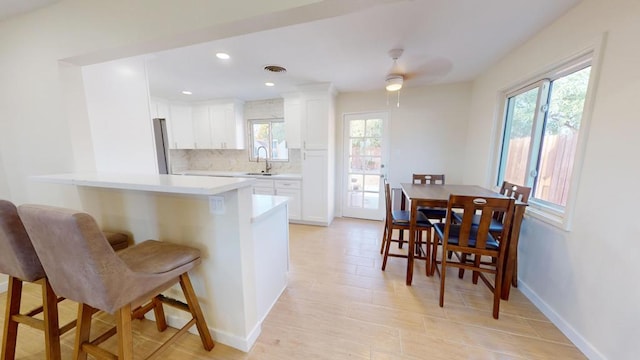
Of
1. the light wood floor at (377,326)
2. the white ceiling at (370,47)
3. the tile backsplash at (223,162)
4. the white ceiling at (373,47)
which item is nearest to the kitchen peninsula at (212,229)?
the light wood floor at (377,326)

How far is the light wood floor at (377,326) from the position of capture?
56.0 inches

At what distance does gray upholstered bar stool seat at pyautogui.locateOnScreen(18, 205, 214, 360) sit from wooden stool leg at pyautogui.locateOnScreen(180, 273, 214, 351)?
0.38 ft

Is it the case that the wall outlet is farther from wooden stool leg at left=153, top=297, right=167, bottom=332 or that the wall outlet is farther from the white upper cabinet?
the white upper cabinet

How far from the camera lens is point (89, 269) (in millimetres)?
914

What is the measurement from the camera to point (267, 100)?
4.43 m

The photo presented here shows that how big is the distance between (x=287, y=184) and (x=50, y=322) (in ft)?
9.67

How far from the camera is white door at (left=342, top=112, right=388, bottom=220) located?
388 cm

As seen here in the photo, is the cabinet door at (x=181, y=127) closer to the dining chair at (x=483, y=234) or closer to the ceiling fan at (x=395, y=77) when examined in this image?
the ceiling fan at (x=395, y=77)

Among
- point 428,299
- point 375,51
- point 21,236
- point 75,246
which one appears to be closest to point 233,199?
point 75,246

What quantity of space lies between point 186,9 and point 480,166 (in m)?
3.53

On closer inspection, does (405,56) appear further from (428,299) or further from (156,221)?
(156,221)

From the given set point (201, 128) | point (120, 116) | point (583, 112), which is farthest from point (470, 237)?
point (201, 128)

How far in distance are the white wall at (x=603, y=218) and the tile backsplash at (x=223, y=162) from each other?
369 centimetres

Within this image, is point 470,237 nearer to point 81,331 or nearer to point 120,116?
point 81,331
